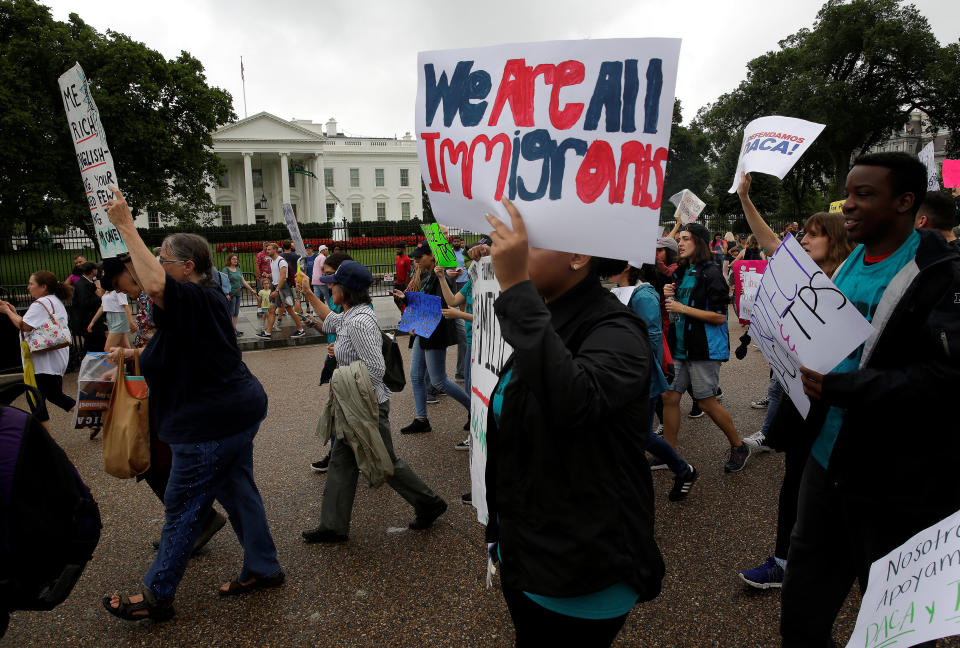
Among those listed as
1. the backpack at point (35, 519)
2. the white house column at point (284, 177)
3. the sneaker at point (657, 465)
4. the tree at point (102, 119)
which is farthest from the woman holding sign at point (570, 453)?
the white house column at point (284, 177)

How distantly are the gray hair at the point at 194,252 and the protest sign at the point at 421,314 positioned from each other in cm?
228

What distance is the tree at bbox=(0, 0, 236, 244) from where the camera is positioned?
23578mm

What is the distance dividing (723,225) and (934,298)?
85.7 ft

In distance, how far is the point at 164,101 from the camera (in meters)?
28.9

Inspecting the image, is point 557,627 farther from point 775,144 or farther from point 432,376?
point 432,376

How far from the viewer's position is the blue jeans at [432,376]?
5.67 metres

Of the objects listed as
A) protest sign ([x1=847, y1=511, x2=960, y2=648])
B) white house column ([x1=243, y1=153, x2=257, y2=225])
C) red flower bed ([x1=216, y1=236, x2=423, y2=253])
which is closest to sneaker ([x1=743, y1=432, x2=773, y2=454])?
protest sign ([x1=847, y1=511, x2=960, y2=648])

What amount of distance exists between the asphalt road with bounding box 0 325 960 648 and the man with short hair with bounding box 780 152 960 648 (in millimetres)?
864

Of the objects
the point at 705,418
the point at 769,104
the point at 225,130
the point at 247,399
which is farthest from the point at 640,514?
the point at 225,130

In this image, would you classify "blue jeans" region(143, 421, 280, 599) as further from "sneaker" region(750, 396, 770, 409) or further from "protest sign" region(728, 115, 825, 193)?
"sneaker" region(750, 396, 770, 409)

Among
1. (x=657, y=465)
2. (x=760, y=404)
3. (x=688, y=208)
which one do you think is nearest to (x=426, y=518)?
(x=657, y=465)

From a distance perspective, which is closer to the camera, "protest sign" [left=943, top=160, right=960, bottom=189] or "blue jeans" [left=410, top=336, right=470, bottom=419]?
"blue jeans" [left=410, top=336, right=470, bottom=419]

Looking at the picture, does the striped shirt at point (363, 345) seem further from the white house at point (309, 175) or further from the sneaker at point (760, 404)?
the white house at point (309, 175)

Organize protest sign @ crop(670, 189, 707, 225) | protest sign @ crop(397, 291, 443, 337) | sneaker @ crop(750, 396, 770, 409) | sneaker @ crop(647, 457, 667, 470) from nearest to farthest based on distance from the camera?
sneaker @ crop(647, 457, 667, 470), protest sign @ crop(397, 291, 443, 337), sneaker @ crop(750, 396, 770, 409), protest sign @ crop(670, 189, 707, 225)
